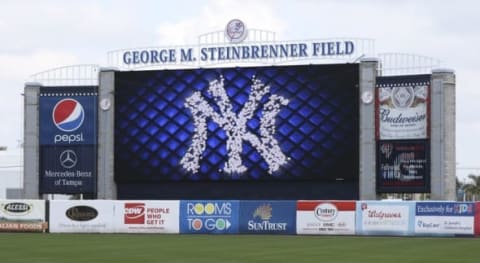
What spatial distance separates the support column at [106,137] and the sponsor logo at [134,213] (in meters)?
13.4

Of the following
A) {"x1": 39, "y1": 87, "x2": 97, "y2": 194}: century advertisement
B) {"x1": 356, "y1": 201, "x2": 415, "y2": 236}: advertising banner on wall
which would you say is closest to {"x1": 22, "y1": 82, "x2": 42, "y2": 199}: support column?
{"x1": 39, "y1": 87, "x2": 97, "y2": 194}: century advertisement

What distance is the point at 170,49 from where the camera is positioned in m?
61.2

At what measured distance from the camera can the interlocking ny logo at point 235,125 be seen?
57.7 metres

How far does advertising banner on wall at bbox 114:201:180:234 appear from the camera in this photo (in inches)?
1875

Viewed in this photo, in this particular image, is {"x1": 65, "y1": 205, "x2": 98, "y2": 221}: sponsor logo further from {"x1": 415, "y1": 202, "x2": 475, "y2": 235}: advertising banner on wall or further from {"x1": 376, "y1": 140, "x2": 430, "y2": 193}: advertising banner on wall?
{"x1": 376, "y1": 140, "x2": 430, "y2": 193}: advertising banner on wall

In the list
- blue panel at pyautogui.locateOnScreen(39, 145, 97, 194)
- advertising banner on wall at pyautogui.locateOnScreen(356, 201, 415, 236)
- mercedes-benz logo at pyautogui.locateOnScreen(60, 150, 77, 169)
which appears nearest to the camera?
advertising banner on wall at pyautogui.locateOnScreen(356, 201, 415, 236)


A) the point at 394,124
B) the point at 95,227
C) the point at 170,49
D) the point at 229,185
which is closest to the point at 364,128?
the point at 394,124

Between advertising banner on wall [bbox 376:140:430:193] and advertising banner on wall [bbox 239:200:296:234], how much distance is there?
11487 mm

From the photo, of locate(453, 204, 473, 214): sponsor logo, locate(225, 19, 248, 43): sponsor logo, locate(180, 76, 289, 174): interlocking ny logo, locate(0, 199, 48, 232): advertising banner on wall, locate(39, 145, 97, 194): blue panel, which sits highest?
locate(225, 19, 248, 43): sponsor logo

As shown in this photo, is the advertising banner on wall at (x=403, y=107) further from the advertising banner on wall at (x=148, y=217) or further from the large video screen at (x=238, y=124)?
the advertising banner on wall at (x=148, y=217)

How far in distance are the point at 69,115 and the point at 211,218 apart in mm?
19133

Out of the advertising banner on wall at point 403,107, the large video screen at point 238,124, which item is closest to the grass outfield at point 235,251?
the large video screen at point 238,124

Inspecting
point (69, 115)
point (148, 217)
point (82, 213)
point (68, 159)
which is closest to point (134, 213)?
point (148, 217)

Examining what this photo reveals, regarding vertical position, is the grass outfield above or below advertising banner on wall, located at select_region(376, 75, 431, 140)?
below
